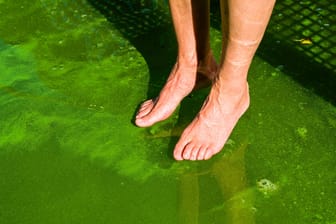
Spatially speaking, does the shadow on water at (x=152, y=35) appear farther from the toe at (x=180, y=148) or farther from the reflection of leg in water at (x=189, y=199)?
the reflection of leg in water at (x=189, y=199)

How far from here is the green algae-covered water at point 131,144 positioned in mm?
1742

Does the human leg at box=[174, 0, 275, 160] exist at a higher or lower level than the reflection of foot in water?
higher

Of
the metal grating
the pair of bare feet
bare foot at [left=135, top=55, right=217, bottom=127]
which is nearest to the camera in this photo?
the pair of bare feet

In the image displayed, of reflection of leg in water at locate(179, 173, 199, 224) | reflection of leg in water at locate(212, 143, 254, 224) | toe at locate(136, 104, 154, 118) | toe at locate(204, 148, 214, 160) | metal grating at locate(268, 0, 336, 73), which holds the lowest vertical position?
reflection of leg in water at locate(179, 173, 199, 224)

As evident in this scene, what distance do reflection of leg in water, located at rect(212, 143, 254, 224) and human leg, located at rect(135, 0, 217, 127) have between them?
0.31 metres

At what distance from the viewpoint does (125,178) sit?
1.85 metres

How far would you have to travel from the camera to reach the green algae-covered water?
174 centimetres

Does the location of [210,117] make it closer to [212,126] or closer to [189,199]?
[212,126]

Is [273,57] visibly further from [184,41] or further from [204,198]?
[204,198]

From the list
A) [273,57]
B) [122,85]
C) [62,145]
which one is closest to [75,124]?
[62,145]

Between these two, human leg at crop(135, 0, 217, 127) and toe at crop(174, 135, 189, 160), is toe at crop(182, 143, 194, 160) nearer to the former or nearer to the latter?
toe at crop(174, 135, 189, 160)

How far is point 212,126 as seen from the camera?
1.89 metres

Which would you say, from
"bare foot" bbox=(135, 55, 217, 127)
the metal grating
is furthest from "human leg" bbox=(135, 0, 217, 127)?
the metal grating

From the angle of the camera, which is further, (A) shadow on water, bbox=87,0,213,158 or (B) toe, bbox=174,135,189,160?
(A) shadow on water, bbox=87,0,213,158
